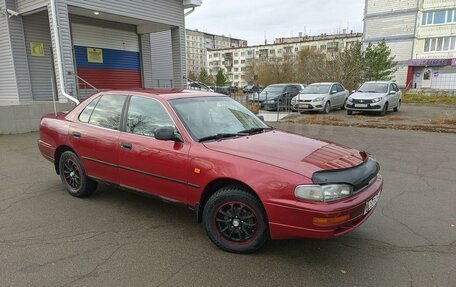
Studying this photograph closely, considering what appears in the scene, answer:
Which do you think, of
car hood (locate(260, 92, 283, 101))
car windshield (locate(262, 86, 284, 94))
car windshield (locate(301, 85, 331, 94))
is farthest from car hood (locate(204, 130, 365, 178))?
car windshield (locate(262, 86, 284, 94))

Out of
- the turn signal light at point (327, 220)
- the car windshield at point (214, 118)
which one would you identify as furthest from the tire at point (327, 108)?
the turn signal light at point (327, 220)

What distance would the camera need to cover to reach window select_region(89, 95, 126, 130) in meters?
4.12

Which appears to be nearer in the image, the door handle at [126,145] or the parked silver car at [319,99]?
the door handle at [126,145]

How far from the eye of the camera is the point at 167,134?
10.9ft

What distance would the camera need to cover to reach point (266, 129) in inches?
160

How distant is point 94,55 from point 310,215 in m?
13.7

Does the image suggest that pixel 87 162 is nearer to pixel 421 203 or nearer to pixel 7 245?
pixel 7 245

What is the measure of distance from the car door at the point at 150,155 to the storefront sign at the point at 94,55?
11142mm

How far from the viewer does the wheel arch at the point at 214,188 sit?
3007 millimetres

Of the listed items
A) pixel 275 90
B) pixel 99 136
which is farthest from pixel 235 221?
pixel 275 90

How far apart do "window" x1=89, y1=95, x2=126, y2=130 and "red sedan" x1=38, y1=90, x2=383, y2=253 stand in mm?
16

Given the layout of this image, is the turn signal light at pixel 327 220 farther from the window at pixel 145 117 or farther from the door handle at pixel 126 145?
the door handle at pixel 126 145

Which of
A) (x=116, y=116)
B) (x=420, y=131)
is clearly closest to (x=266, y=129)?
(x=116, y=116)

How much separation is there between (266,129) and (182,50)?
11101 millimetres
